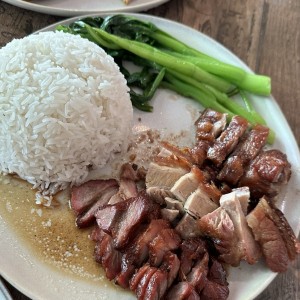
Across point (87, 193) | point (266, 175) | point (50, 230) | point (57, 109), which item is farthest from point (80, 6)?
point (266, 175)

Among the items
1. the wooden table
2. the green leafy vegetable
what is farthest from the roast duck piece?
the wooden table

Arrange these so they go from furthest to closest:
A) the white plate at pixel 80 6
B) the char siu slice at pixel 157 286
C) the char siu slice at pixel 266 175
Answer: the white plate at pixel 80 6 < the char siu slice at pixel 266 175 < the char siu slice at pixel 157 286

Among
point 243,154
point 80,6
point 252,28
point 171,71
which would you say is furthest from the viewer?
point 252,28

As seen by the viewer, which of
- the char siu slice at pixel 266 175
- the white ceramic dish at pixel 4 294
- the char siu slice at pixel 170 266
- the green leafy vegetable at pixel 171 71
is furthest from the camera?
the green leafy vegetable at pixel 171 71

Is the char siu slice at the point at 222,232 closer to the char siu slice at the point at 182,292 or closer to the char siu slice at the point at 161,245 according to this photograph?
the char siu slice at the point at 161,245

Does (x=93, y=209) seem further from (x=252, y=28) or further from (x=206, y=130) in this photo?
(x=252, y=28)

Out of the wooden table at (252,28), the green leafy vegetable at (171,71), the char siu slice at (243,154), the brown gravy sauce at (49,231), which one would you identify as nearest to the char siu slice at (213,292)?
the brown gravy sauce at (49,231)

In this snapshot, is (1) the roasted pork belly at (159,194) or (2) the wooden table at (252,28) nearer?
(1) the roasted pork belly at (159,194)
